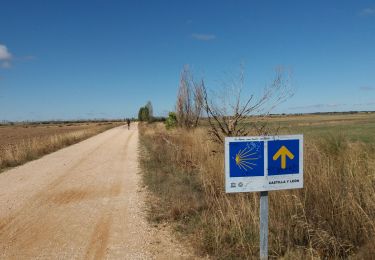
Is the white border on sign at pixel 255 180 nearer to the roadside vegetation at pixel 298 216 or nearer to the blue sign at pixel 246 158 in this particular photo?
the blue sign at pixel 246 158

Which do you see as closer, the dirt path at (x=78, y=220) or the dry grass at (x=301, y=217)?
the dry grass at (x=301, y=217)

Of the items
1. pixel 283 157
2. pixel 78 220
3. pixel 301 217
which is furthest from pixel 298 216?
pixel 78 220

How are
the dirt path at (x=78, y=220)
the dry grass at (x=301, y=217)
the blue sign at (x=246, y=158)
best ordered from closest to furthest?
the blue sign at (x=246, y=158), the dry grass at (x=301, y=217), the dirt path at (x=78, y=220)

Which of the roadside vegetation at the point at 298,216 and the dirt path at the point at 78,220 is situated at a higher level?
the roadside vegetation at the point at 298,216

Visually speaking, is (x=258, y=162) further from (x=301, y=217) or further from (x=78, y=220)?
(x=78, y=220)

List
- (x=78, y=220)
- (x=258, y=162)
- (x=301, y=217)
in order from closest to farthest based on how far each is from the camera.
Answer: (x=258, y=162) → (x=301, y=217) → (x=78, y=220)

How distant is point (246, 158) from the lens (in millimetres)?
3648

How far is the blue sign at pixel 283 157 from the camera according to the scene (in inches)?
145

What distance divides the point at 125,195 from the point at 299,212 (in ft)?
15.2

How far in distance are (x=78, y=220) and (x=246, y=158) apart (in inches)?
156

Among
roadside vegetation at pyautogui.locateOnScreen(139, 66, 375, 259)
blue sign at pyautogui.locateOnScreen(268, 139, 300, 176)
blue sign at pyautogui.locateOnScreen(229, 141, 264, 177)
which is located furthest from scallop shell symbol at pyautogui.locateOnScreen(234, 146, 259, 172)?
roadside vegetation at pyautogui.locateOnScreen(139, 66, 375, 259)

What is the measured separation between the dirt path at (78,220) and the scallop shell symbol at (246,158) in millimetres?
1629

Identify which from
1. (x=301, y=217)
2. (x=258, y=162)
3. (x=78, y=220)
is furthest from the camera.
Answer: (x=78, y=220)

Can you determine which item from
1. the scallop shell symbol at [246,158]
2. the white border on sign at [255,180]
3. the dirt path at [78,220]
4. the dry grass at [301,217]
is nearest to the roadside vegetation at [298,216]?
the dry grass at [301,217]
